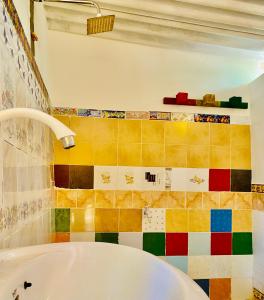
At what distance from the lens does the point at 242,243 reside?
2.41 m

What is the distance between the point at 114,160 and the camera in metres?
2.31

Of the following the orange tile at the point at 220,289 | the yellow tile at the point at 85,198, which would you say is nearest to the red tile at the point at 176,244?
the orange tile at the point at 220,289

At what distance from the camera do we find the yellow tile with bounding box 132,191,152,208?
7.63 ft

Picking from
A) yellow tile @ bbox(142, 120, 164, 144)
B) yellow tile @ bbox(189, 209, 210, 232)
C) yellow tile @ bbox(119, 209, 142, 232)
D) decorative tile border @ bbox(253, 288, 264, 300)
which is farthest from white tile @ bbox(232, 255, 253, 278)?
yellow tile @ bbox(142, 120, 164, 144)

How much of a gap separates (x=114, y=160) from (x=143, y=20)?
3.48ft

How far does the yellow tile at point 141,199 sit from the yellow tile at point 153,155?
24 cm

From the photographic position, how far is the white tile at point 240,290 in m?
2.38

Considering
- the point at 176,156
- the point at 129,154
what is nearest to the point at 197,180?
the point at 176,156

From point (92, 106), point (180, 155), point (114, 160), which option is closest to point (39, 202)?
point (114, 160)

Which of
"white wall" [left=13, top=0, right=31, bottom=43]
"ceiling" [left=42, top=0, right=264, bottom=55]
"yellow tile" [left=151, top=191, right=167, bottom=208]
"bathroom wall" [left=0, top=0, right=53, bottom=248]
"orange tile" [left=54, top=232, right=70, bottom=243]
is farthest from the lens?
"yellow tile" [left=151, top=191, right=167, bottom=208]

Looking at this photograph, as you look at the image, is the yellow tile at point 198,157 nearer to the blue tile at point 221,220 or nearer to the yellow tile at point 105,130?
the blue tile at point 221,220

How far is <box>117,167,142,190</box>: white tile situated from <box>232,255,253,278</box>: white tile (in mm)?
1020

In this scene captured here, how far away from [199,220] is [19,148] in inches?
66.9

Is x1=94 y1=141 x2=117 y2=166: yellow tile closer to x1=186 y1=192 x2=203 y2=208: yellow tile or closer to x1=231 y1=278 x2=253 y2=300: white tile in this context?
x1=186 y1=192 x2=203 y2=208: yellow tile
